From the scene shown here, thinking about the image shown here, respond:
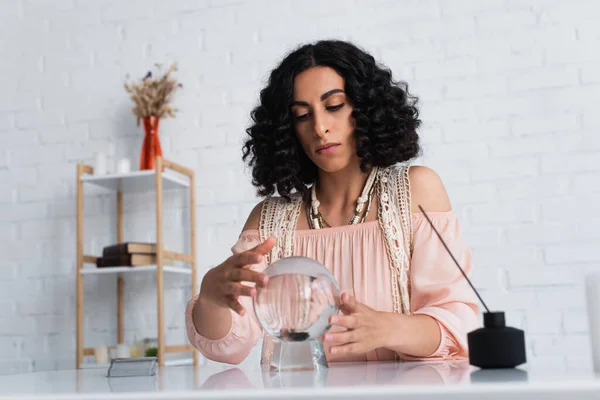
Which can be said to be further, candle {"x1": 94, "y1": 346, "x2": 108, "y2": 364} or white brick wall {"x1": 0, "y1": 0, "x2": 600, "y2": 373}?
candle {"x1": 94, "y1": 346, "x2": 108, "y2": 364}

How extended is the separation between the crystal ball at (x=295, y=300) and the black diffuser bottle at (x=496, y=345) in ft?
0.61

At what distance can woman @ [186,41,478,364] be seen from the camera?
4.92ft

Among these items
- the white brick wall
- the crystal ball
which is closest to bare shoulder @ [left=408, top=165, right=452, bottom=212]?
the crystal ball

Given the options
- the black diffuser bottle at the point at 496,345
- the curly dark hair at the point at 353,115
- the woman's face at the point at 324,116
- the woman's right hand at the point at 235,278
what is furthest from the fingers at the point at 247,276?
the curly dark hair at the point at 353,115

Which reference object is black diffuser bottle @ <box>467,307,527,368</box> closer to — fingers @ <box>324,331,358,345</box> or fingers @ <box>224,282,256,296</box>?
fingers @ <box>324,331,358,345</box>

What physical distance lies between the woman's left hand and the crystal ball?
3 centimetres

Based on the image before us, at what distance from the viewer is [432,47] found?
2.95 m

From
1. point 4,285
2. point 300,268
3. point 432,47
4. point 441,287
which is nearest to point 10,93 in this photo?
point 4,285

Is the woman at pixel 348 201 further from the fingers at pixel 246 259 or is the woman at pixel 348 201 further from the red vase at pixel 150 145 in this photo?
the red vase at pixel 150 145

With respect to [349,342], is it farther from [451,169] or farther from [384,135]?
[451,169]

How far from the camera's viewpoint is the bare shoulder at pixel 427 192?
1661mm

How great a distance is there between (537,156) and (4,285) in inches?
97.3

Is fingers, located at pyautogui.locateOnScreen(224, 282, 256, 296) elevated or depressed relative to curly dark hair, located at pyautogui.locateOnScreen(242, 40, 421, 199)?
depressed

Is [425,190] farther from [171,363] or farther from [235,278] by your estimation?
[171,363]
